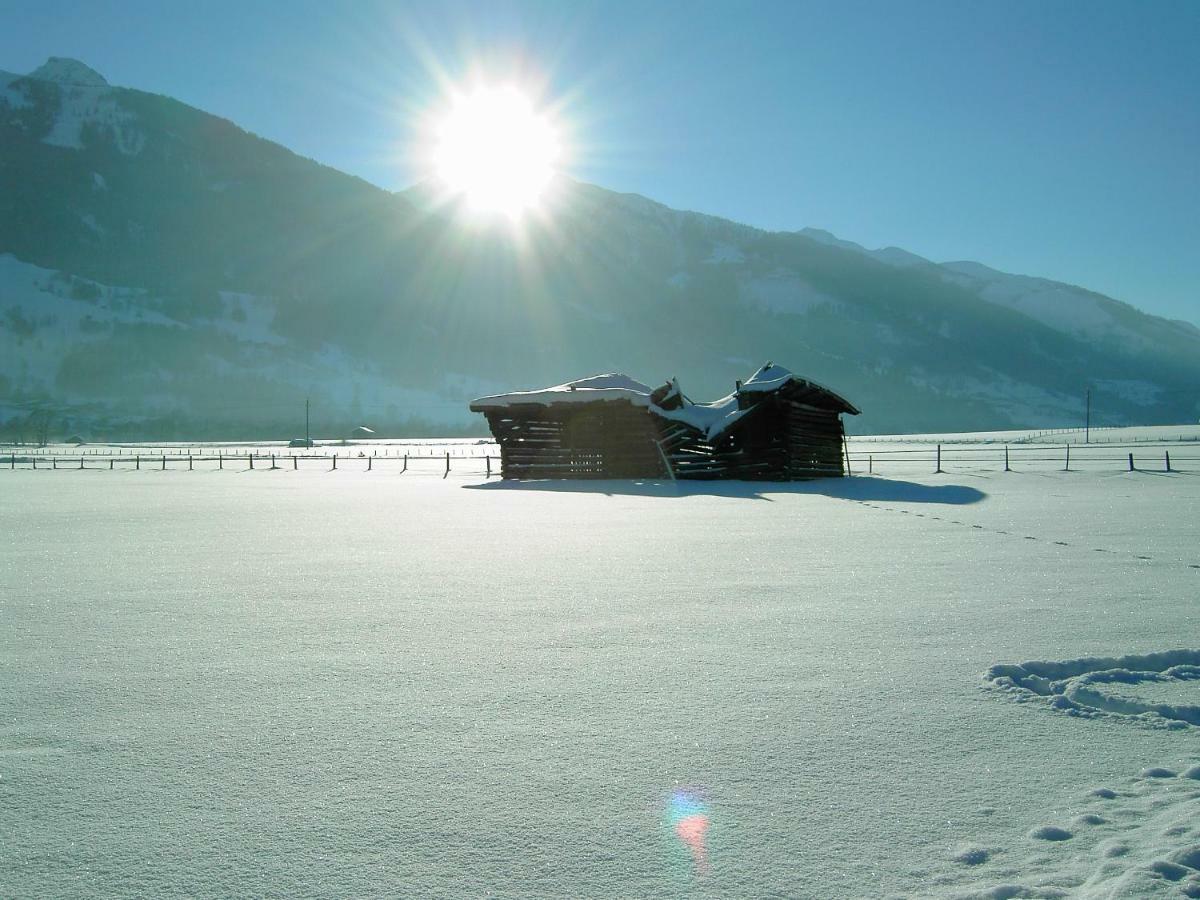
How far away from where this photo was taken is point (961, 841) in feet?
9.61

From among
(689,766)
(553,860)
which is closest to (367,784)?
(553,860)

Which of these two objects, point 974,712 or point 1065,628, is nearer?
point 974,712

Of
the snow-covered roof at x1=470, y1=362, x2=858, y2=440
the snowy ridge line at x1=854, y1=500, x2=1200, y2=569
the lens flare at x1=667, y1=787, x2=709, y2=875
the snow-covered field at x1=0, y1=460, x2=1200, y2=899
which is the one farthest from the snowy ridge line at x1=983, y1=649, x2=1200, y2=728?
the snow-covered roof at x1=470, y1=362, x2=858, y2=440

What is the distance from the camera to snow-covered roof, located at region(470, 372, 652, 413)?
2912 centimetres

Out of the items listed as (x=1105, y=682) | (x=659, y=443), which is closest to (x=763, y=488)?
(x=659, y=443)

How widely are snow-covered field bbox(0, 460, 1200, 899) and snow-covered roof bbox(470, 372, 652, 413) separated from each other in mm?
19774

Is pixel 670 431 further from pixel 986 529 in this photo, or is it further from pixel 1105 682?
pixel 1105 682

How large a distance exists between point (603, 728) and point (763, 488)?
21666mm

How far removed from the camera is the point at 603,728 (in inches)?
159

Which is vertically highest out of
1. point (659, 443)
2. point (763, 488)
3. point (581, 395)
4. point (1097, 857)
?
point (581, 395)

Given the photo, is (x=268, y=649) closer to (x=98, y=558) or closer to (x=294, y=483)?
(x=98, y=558)

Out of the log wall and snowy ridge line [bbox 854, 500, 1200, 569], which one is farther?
the log wall

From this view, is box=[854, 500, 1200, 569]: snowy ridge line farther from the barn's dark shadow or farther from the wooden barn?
the wooden barn

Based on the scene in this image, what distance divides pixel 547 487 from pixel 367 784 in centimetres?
2319
